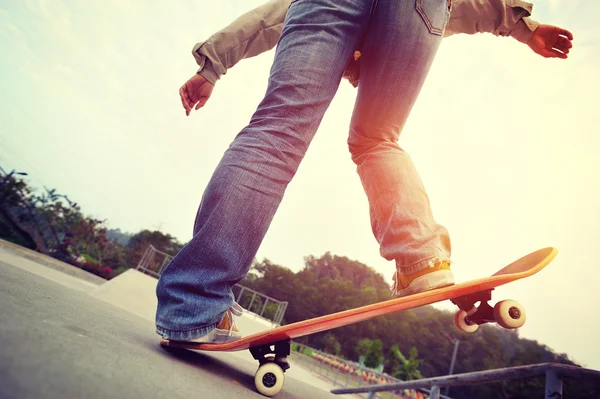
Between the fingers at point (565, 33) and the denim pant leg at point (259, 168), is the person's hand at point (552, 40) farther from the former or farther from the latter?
the denim pant leg at point (259, 168)

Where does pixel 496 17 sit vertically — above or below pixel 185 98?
above

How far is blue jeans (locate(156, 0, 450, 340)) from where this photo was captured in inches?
29.5

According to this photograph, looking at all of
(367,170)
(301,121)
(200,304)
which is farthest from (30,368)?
(367,170)

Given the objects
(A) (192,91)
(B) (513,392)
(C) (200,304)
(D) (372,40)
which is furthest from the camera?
(B) (513,392)

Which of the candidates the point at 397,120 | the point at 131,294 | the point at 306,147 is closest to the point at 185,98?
the point at 306,147

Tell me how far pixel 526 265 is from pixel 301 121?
0.73 metres

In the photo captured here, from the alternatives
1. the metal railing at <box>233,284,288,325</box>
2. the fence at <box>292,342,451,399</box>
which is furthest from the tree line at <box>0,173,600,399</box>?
the metal railing at <box>233,284,288,325</box>

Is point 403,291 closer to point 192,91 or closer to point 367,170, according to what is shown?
point 367,170

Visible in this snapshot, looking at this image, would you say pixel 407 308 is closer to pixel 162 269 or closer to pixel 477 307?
pixel 477 307

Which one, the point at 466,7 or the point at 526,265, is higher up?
the point at 466,7

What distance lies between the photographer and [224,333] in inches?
33.1

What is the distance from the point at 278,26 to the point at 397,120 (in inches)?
24.1

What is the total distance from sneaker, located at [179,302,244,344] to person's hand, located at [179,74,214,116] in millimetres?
767

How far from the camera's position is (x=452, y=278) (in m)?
0.85
